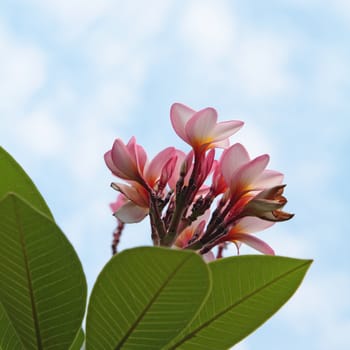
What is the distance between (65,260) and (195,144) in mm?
347

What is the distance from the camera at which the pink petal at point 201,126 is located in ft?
3.04

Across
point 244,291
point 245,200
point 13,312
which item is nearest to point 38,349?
point 13,312

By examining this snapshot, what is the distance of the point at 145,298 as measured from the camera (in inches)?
25.9

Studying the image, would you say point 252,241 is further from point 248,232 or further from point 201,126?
point 201,126

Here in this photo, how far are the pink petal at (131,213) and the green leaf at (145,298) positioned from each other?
273mm

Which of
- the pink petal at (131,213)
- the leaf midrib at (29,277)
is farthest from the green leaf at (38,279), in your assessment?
the pink petal at (131,213)

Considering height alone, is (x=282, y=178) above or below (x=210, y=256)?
above

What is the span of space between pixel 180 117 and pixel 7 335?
1.29 feet

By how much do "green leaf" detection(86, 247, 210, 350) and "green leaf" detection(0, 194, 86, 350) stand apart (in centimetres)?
2

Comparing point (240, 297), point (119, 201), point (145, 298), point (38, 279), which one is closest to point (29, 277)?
point (38, 279)

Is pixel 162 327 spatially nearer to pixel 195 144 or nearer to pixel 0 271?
pixel 0 271

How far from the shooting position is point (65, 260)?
0.64 metres

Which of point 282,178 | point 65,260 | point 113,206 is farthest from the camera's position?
point 113,206

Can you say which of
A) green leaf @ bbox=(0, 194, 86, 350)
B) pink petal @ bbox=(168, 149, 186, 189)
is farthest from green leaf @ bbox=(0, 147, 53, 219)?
pink petal @ bbox=(168, 149, 186, 189)
